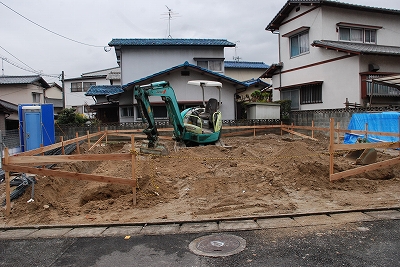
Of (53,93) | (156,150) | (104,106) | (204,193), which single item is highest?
(53,93)

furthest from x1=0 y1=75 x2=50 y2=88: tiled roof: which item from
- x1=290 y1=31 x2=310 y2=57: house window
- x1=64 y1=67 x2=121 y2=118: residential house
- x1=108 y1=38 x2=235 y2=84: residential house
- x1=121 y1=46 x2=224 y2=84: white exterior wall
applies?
x1=290 y1=31 x2=310 y2=57: house window

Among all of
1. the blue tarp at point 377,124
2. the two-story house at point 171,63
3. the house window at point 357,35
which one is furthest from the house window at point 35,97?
the blue tarp at point 377,124

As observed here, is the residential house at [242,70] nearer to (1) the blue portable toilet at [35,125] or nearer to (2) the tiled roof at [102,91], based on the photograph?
(2) the tiled roof at [102,91]

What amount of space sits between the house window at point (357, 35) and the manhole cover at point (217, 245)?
17.2m

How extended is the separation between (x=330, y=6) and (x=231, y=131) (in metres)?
8.96

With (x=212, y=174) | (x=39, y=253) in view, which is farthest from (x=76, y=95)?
(x=39, y=253)

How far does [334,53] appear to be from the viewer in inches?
654

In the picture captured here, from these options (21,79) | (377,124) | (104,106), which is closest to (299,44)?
(377,124)

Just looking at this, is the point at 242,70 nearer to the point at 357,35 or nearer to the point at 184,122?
the point at 357,35

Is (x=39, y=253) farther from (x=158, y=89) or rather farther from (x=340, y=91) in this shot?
(x=340, y=91)

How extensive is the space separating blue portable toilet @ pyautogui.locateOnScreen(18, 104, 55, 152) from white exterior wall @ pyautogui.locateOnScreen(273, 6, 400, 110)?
1443 centimetres

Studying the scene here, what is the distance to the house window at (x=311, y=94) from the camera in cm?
1798

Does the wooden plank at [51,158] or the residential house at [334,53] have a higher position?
the residential house at [334,53]

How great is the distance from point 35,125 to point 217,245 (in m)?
13.2
